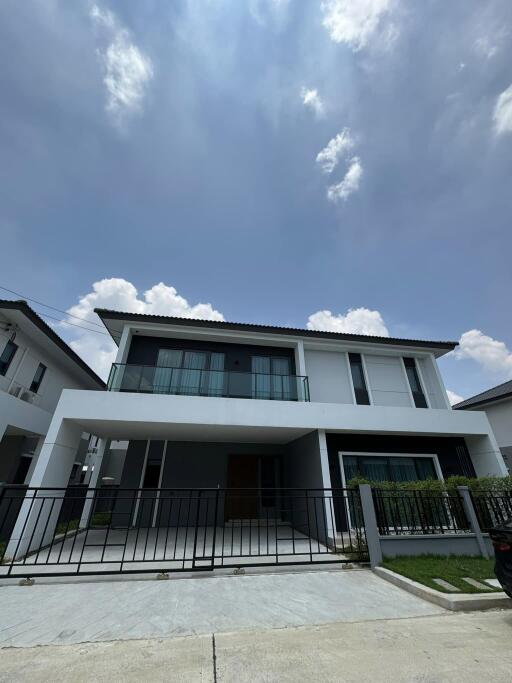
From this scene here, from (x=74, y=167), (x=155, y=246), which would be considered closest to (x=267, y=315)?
(x=155, y=246)

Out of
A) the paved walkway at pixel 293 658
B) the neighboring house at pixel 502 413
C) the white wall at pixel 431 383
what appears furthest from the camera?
the neighboring house at pixel 502 413

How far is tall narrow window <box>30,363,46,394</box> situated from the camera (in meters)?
11.0

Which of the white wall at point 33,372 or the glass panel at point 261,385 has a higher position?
the white wall at point 33,372

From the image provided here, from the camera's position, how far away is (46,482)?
6.79m

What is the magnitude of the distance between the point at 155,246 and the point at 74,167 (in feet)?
11.4

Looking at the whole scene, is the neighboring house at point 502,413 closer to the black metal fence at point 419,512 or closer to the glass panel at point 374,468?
the glass panel at point 374,468

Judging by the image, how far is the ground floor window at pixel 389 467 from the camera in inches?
363

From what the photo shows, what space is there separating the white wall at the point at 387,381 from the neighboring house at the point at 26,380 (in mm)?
10452

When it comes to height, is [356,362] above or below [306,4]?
below

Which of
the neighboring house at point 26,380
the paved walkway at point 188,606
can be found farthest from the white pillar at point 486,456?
the neighboring house at point 26,380

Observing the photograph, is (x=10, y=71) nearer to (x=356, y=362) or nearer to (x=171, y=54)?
(x=171, y=54)

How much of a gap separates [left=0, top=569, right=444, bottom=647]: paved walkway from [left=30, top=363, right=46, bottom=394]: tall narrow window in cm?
824

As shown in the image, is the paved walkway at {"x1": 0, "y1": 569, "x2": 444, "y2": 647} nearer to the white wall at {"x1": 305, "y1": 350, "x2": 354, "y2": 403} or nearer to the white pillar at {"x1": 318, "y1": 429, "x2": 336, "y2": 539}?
the white pillar at {"x1": 318, "y1": 429, "x2": 336, "y2": 539}

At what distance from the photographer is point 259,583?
468 cm
